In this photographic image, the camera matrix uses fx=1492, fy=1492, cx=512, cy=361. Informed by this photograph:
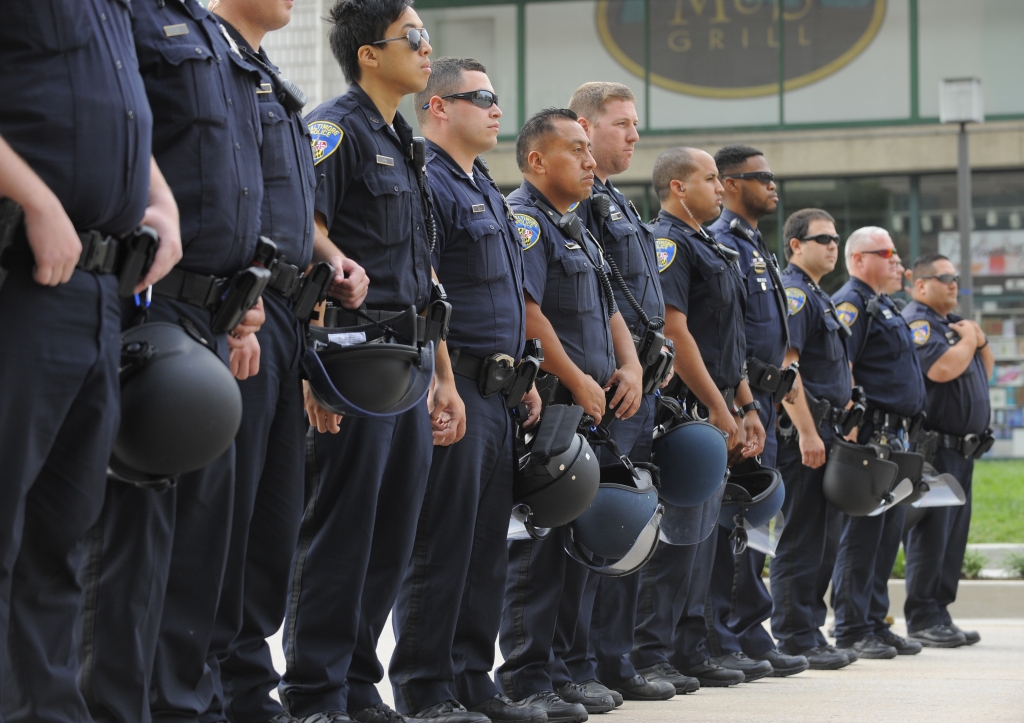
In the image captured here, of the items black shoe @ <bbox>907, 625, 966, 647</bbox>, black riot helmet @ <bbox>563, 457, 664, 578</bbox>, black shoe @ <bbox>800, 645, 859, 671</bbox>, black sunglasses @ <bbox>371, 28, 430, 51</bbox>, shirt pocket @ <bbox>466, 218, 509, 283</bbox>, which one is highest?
black sunglasses @ <bbox>371, 28, 430, 51</bbox>

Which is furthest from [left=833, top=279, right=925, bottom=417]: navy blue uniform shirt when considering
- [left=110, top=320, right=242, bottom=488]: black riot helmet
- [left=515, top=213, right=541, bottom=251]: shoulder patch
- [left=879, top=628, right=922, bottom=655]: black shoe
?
[left=110, top=320, right=242, bottom=488]: black riot helmet

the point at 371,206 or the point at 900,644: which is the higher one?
the point at 371,206

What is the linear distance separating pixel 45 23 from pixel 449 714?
249 centimetres

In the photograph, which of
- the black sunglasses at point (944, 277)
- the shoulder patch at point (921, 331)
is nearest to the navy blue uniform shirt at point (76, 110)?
the shoulder patch at point (921, 331)

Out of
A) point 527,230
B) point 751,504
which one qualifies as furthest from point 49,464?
point 751,504

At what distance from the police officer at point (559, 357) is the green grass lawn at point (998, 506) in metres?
7.09

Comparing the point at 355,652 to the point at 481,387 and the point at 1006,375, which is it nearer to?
the point at 481,387

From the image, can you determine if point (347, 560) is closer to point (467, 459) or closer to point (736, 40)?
point (467, 459)

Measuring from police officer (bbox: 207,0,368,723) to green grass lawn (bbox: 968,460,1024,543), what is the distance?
904cm

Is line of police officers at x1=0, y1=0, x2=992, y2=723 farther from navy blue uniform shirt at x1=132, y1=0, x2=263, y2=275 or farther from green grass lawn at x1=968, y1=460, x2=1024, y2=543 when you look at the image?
green grass lawn at x1=968, y1=460, x2=1024, y2=543

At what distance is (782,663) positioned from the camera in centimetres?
695

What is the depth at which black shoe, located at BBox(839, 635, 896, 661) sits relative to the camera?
314 inches

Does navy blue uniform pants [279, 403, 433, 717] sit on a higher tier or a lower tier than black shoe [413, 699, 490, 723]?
higher

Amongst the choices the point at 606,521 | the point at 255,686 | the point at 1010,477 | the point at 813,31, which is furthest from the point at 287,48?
the point at 255,686
